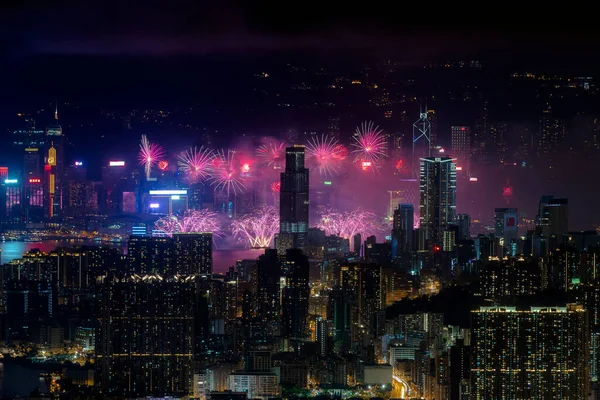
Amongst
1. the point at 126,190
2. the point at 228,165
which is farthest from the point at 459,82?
the point at 126,190

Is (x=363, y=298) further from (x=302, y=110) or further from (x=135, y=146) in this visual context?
(x=135, y=146)

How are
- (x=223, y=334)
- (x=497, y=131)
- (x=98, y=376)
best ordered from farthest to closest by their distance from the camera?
1. (x=497, y=131)
2. (x=223, y=334)
3. (x=98, y=376)

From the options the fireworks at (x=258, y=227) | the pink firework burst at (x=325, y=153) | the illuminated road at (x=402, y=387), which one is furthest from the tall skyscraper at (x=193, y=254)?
the illuminated road at (x=402, y=387)

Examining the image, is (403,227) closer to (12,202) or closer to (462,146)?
(462,146)

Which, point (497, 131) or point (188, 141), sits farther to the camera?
point (188, 141)

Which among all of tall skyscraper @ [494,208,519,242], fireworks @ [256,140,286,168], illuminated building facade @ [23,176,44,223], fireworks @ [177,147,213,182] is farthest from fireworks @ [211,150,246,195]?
tall skyscraper @ [494,208,519,242]

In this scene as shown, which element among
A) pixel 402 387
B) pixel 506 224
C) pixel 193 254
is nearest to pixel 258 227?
pixel 193 254

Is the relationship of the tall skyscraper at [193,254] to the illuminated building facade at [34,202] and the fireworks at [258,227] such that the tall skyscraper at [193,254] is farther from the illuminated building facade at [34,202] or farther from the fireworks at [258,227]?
the illuminated building facade at [34,202]

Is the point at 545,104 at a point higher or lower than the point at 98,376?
higher
